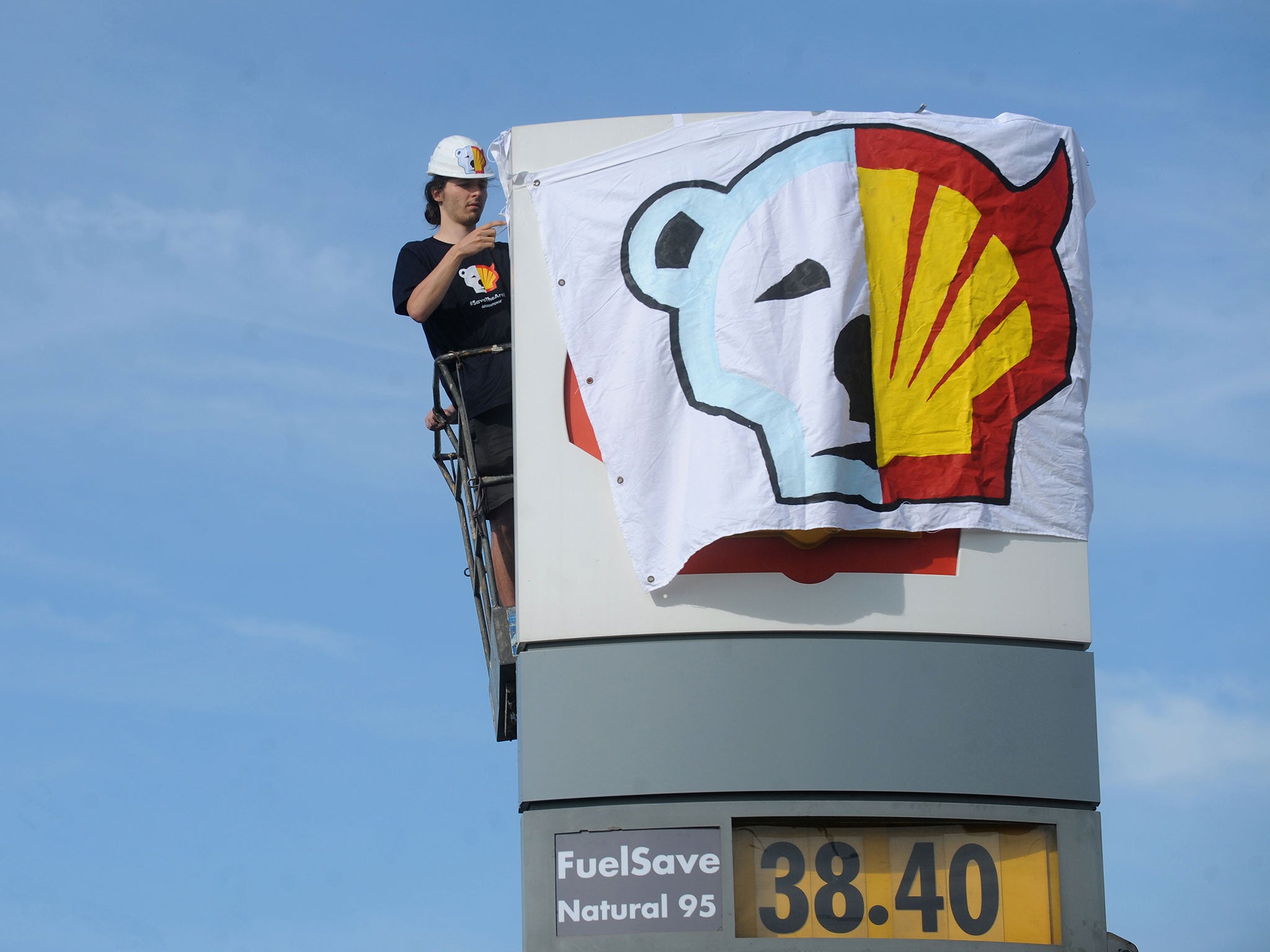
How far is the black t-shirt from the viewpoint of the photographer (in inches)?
430

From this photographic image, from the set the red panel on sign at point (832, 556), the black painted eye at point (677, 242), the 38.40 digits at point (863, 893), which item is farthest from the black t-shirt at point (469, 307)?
the 38.40 digits at point (863, 893)

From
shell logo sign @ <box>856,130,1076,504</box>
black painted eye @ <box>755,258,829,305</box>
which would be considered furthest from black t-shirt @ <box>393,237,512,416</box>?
shell logo sign @ <box>856,130,1076,504</box>

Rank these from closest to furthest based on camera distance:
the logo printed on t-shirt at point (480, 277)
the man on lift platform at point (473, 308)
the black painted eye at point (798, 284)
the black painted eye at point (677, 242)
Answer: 1. the black painted eye at point (798, 284)
2. the black painted eye at point (677, 242)
3. the man on lift platform at point (473, 308)
4. the logo printed on t-shirt at point (480, 277)

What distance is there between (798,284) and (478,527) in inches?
106

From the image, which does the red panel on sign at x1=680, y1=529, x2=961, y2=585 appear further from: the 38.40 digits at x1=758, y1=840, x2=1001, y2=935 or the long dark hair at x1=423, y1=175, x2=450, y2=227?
the long dark hair at x1=423, y1=175, x2=450, y2=227

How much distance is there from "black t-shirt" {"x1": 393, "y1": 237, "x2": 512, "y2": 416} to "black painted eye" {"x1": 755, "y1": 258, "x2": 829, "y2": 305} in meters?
1.98

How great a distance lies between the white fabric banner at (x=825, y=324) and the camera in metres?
9.49

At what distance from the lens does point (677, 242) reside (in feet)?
32.4

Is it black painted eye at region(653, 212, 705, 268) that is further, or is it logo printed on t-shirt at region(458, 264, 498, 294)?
logo printed on t-shirt at region(458, 264, 498, 294)

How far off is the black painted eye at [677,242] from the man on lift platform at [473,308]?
4.05 feet

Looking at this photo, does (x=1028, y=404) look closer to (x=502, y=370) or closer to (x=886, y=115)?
(x=886, y=115)

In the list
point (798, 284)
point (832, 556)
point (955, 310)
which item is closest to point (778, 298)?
point (798, 284)

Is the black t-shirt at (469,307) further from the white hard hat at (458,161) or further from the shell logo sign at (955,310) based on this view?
the shell logo sign at (955,310)

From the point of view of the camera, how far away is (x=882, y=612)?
959 cm
